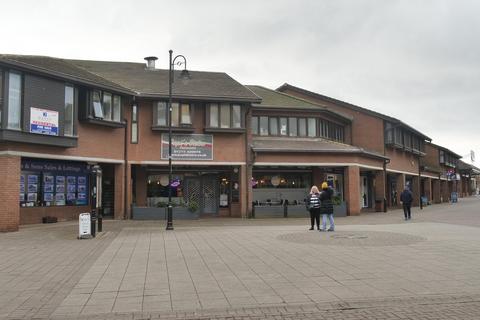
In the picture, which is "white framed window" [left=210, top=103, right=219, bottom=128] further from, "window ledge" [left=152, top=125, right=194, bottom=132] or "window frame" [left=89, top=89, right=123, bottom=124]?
"window frame" [left=89, top=89, right=123, bottom=124]

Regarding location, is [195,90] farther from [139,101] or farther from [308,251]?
[308,251]

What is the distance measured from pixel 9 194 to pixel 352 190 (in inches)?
686

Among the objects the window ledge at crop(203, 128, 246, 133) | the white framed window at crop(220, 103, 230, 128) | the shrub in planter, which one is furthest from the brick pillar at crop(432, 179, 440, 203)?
the shrub in planter

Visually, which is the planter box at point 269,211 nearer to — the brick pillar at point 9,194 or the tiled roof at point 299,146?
the tiled roof at point 299,146

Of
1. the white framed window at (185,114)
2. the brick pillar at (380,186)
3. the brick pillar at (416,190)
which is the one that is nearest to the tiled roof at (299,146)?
the brick pillar at (380,186)

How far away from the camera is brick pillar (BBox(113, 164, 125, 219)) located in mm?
23969

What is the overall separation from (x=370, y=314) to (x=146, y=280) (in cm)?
401

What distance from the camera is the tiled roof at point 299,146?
25828mm

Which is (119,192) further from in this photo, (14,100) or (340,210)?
(340,210)

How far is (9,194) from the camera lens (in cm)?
1773

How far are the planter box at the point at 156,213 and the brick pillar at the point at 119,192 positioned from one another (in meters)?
0.69

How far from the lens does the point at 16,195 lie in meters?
18.0

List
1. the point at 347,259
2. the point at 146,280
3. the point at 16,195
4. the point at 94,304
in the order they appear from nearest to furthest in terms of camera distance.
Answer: the point at 94,304, the point at 146,280, the point at 347,259, the point at 16,195

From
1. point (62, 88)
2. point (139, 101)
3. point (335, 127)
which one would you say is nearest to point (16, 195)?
point (62, 88)
